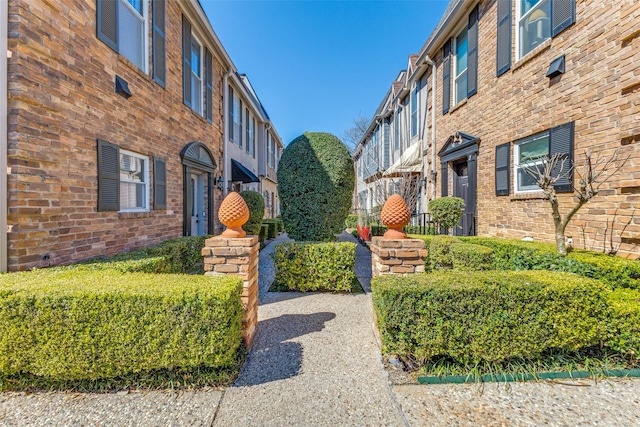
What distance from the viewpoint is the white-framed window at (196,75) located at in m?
7.48

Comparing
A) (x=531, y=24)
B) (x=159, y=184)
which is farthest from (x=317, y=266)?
(x=531, y=24)

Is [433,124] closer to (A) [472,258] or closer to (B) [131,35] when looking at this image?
(A) [472,258]

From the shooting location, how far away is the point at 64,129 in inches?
145

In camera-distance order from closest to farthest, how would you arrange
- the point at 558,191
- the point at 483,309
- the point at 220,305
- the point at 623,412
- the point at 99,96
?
1. the point at 623,412
2. the point at 220,305
3. the point at 483,309
4. the point at 99,96
5. the point at 558,191

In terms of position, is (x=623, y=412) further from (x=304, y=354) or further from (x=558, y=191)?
(x=558, y=191)

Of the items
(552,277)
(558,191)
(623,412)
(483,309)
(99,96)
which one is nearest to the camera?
(623,412)

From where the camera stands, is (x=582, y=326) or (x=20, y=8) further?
(x=20, y=8)

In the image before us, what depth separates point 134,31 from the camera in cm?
518

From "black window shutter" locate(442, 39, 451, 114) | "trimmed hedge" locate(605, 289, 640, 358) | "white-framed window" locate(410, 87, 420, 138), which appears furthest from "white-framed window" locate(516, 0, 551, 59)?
"white-framed window" locate(410, 87, 420, 138)

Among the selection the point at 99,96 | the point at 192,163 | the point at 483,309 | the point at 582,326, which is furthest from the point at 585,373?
the point at 192,163

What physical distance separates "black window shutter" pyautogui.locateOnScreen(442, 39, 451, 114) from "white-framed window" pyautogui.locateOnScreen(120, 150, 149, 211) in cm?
843

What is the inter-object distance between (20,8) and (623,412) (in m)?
6.95

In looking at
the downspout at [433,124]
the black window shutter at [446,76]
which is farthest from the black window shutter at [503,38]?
the downspout at [433,124]

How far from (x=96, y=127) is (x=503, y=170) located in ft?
25.8
